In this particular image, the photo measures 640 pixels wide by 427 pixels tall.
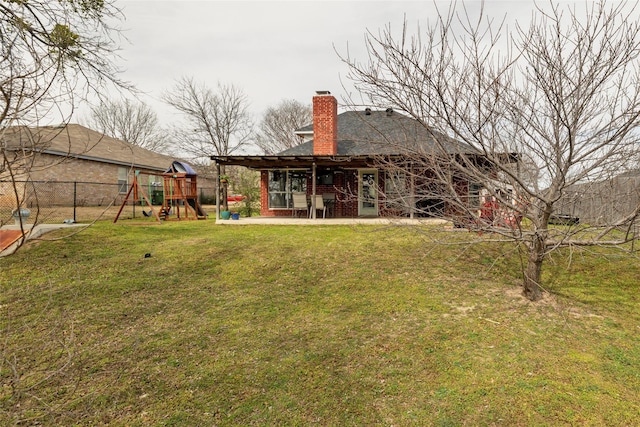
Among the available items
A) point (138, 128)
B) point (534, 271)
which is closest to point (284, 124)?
point (138, 128)

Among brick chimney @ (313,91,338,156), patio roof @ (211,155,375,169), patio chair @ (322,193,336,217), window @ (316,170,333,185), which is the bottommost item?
patio chair @ (322,193,336,217)

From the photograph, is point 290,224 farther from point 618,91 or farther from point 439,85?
point 618,91

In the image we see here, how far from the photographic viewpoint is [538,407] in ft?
10.4

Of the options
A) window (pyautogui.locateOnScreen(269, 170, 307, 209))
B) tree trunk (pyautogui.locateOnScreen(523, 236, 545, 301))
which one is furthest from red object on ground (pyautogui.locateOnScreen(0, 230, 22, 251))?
tree trunk (pyautogui.locateOnScreen(523, 236, 545, 301))

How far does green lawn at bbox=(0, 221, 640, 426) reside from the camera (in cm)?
320

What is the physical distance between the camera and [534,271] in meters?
5.34

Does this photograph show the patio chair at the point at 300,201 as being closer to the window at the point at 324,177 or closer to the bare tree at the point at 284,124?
the window at the point at 324,177

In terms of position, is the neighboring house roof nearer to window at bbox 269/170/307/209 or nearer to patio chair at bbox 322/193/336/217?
window at bbox 269/170/307/209

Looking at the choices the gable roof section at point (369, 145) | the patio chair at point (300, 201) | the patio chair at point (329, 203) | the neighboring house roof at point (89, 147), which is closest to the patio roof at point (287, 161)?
the gable roof section at point (369, 145)

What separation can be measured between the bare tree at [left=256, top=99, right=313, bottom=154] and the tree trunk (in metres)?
34.6

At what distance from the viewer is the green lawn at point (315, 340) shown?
10.5ft

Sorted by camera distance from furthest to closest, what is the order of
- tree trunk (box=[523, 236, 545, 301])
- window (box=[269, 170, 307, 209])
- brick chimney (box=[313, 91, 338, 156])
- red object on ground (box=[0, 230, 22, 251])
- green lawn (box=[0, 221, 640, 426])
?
window (box=[269, 170, 307, 209]), brick chimney (box=[313, 91, 338, 156]), red object on ground (box=[0, 230, 22, 251]), tree trunk (box=[523, 236, 545, 301]), green lawn (box=[0, 221, 640, 426])

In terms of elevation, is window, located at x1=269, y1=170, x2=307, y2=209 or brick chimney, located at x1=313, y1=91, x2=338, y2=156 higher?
brick chimney, located at x1=313, y1=91, x2=338, y2=156

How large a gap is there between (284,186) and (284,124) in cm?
2623
